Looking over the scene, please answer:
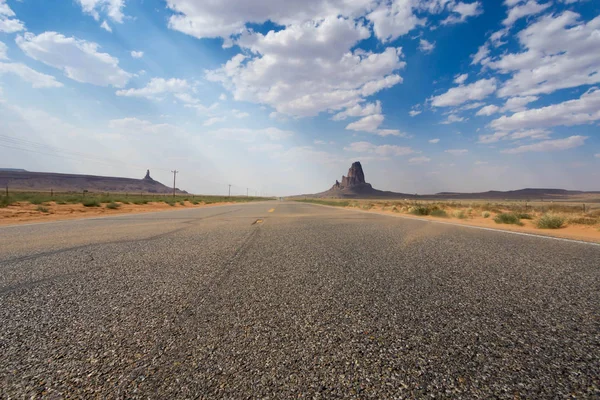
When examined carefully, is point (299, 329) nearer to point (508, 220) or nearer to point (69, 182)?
point (508, 220)

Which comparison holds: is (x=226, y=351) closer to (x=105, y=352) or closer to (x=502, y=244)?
(x=105, y=352)

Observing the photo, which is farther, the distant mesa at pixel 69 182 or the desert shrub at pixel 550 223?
the distant mesa at pixel 69 182

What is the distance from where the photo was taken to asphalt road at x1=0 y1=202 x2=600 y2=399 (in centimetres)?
132

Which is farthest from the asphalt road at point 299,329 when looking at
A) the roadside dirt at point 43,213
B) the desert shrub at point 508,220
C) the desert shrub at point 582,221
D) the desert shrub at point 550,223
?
the roadside dirt at point 43,213

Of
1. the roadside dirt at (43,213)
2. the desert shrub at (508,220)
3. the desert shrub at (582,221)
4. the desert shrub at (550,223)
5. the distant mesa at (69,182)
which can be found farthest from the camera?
the distant mesa at (69,182)

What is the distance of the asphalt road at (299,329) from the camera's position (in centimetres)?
132

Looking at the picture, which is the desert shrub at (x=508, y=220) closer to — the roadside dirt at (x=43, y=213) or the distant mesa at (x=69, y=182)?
Result: the roadside dirt at (x=43, y=213)

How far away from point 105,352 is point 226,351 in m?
0.70

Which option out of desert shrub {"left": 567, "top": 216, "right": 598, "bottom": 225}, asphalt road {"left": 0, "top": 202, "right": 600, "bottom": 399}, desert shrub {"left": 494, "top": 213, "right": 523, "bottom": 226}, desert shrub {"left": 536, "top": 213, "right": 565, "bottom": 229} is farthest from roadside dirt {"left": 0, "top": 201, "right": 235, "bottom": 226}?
desert shrub {"left": 567, "top": 216, "right": 598, "bottom": 225}

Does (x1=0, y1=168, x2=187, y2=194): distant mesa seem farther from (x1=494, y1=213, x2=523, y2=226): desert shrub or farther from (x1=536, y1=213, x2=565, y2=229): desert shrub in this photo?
(x1=536, y1=213, x2=565, y2=229): desert shrub

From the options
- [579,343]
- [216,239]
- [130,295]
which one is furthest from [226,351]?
[216,239]

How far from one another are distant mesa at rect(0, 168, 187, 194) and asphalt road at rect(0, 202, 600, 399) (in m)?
129

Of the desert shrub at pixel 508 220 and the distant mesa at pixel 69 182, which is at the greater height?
the distant mesa at pixel 69 182

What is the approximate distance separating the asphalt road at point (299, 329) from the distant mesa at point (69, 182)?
129 metres
